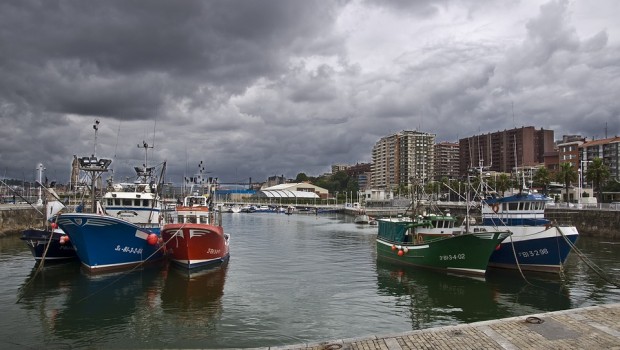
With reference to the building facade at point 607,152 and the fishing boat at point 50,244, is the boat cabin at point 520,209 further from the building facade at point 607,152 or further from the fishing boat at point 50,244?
the building facade at point 607,152

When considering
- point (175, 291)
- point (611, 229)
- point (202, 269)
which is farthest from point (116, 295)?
point (611, 229)

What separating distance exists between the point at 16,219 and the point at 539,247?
210ft

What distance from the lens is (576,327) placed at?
13953 mm

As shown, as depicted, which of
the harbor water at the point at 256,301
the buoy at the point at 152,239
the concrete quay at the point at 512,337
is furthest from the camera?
the buoy at the point at 152,239

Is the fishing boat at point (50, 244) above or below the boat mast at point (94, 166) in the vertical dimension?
below

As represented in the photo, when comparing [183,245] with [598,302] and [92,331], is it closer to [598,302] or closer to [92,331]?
[92,331]

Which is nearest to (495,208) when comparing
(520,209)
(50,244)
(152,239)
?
(520,209)

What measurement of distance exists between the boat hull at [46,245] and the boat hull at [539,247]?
3186 centimetres

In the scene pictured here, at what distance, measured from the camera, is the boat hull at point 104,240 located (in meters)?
27.8

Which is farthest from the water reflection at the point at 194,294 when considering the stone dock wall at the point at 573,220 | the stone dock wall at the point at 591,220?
the stone dock wall at the point at 573,220

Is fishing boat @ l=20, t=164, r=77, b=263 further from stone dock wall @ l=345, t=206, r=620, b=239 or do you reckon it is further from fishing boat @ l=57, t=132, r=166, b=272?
stone dock wall @ l=345, t=206, r=620, b=239

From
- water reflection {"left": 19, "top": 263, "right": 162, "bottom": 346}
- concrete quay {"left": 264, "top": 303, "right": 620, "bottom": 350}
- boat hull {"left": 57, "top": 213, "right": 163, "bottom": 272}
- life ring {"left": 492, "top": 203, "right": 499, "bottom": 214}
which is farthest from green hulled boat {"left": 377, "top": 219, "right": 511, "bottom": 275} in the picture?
boat hull {"left": 57, "top": 213, "right": 163, "bottom": 272}

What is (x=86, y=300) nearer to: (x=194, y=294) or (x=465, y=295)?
(x=194, y=294)

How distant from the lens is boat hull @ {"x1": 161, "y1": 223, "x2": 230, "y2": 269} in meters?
30.4
